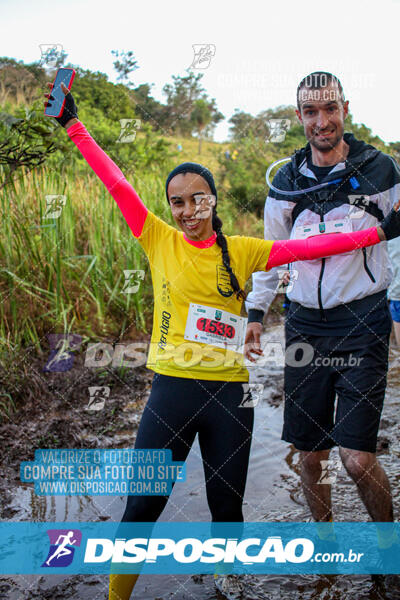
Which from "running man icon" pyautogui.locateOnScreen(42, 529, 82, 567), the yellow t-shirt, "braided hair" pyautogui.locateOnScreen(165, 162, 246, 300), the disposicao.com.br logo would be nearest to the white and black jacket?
the yellow t-shirt

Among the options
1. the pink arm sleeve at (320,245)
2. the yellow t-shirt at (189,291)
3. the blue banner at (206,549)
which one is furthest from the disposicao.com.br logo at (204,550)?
the pink arm sleeve at (320,245)

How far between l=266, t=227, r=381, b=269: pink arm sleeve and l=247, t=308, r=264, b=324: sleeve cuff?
1.24ft

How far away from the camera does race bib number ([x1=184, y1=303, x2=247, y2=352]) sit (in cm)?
223

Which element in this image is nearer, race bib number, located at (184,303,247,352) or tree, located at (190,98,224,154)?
race bib number, located at (184,303,247,352)

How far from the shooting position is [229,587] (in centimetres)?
253

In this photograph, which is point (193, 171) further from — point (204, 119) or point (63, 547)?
point (204, 119)

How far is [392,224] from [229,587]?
5.65ft

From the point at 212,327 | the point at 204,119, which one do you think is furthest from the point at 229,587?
the point at 204,119

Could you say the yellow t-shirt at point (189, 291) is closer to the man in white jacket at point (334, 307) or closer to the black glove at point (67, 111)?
the man in white jacket at point (334, 307)

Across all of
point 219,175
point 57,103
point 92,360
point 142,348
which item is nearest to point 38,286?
point 92,360

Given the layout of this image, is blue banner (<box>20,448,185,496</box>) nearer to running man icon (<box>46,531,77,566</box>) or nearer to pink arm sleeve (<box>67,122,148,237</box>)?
running man icon (<box>46,531,77,566</box>)

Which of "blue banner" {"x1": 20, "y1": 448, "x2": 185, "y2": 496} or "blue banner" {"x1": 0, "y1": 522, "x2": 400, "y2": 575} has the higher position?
"blue banner" {"x1": 20, "y1": 448, "x2": 185, "y2": 496}

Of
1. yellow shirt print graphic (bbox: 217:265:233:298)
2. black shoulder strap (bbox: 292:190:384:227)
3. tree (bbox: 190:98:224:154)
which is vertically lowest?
yellow shirt print graphic (bbox: 217:265:233:298)

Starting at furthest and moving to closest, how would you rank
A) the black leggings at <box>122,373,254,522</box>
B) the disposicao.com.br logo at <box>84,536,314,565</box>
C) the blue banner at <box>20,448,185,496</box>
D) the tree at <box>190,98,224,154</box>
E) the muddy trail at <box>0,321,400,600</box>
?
the tree at <box>190,98,224,154</box> → the blue banner at <box>20,448,185,496</box> → the disposicao.com.br logo at <box>84,536,314,565</box> → the muddy trail at <box>0,321,400,600</box> → the black leggings at <box>122,373,254,522</box>
